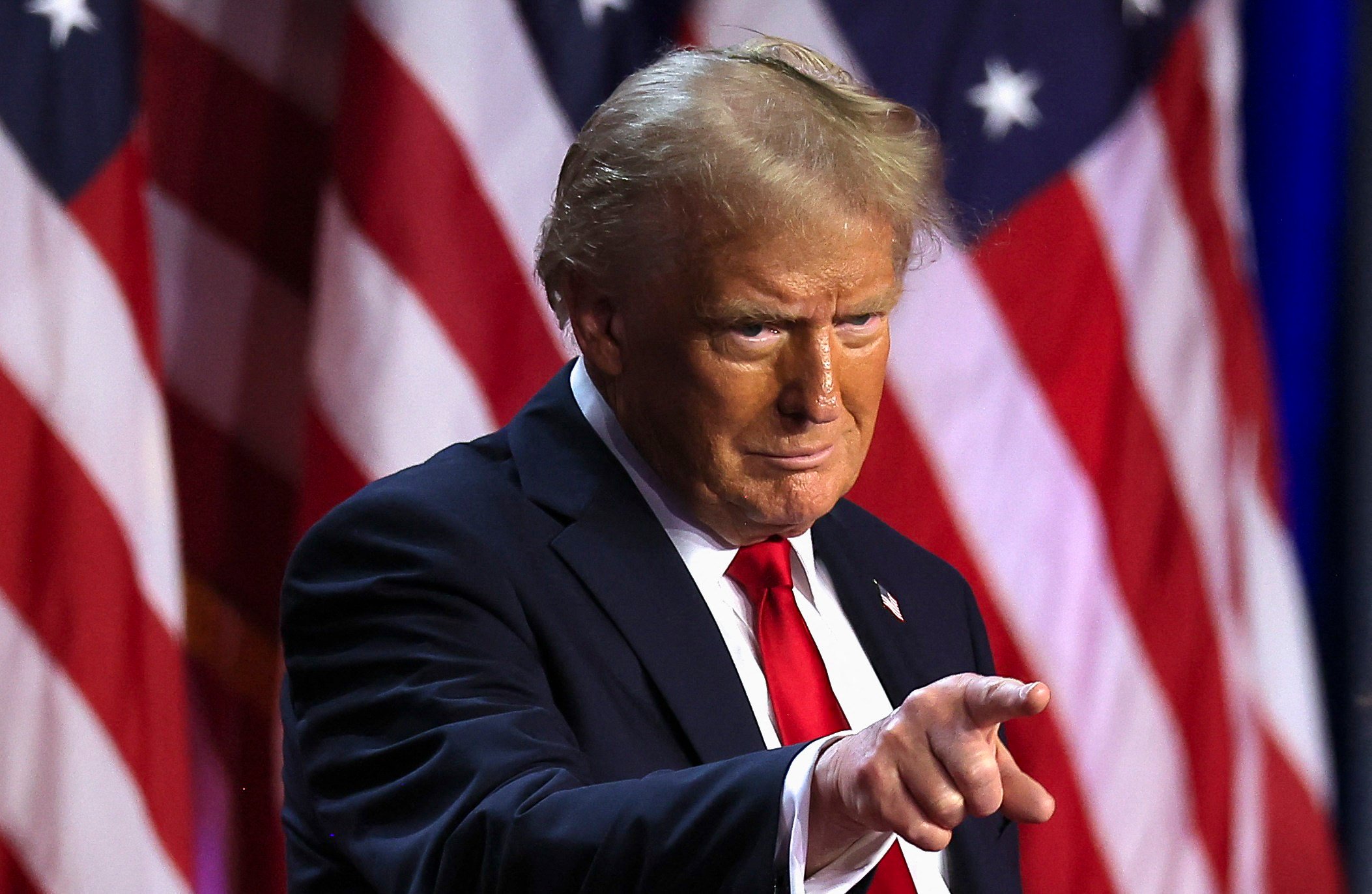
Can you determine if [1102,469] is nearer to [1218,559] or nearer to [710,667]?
[1218,559]

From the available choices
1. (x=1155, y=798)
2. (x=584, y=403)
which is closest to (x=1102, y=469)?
(x=1155, y=798)

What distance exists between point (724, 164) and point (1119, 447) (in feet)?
4.55

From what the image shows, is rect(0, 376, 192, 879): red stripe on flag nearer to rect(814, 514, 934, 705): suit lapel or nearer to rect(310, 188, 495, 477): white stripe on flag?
rect(310, 188, 495, 477): white stripe on flag

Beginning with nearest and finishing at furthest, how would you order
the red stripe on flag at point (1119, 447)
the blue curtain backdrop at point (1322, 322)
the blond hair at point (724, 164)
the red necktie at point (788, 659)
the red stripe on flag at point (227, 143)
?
1. the blond hair at point (724, 164)
2. the red necktie at point (788, 659)
3. the red stripe on flag at point (227, 143)
4. the red stripe on flag at point (1119, 447)
5. the blue curtain backdrop at point (1322, 322)

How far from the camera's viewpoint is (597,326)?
4.30 ft

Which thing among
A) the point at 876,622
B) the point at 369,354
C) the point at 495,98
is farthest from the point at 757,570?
the point at 495,98

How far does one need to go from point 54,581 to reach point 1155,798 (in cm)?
150

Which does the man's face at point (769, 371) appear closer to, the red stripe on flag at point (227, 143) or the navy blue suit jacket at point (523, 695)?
the navy blue suit jacket at point (523, 695)

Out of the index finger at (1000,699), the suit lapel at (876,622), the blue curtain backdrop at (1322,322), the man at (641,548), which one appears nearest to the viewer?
the index finger at (1000,699)

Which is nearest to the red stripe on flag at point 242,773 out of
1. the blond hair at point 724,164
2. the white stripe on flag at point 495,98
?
the white stripe on flag at point 495,98

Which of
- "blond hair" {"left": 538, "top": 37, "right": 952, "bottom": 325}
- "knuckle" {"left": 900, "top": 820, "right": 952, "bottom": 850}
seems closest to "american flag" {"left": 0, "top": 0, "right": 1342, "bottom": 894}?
"blond hair" {"left": 538, "top": 37, "right": 952, "bottom": 325}

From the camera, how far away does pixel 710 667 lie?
4.00 feet

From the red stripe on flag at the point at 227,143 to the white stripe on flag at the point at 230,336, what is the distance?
0.03 meters

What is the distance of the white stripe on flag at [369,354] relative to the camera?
84.8 inches
